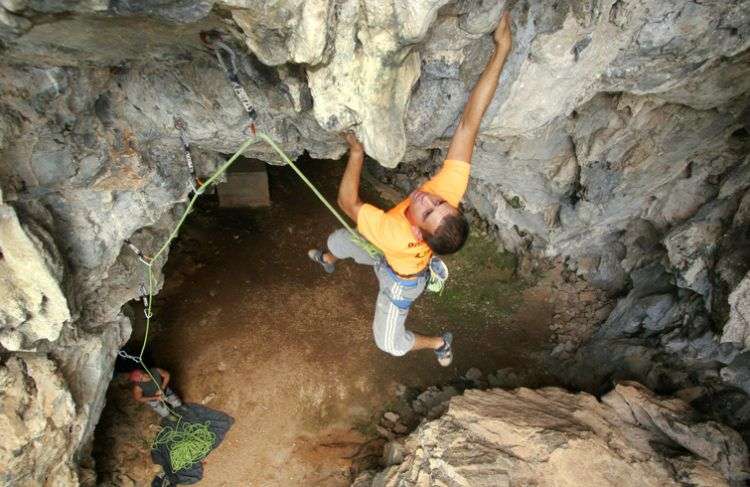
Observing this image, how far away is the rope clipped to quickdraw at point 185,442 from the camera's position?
17.8ft

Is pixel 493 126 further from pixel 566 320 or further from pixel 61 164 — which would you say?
pixel 566 320

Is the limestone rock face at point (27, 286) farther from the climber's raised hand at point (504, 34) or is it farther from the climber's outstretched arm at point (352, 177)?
the climber's raised hand at point (504, 34)

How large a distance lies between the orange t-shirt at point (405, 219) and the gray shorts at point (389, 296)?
0.46 m

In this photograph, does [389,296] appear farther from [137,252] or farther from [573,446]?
[137,252]

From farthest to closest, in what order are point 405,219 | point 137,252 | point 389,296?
point 137,252 → point 389,296 → point 405,219

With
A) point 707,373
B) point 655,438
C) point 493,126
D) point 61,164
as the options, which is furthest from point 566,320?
point 61,164

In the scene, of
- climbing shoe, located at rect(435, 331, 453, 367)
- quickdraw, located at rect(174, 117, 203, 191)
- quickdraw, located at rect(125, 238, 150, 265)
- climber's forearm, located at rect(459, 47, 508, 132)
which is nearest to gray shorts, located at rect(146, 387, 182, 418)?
quickdraw, located at rect(125, 238, 150, 265)

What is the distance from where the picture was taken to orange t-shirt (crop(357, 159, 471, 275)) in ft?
11.4

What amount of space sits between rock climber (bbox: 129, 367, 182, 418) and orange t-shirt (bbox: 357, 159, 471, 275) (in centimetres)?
370

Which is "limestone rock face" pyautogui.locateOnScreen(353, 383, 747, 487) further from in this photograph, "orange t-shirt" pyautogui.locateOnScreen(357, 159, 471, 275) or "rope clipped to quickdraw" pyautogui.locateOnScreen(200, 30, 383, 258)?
"rope clipped to quickdraw" pyautogui.locateOnScreen(200, 30, 383, 258)

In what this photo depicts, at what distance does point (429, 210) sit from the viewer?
3346 millimetres

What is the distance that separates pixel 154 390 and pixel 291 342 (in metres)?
1.78

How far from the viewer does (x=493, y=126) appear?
4008mm

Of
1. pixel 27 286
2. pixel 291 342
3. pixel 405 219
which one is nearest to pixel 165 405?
pixel 291 342
